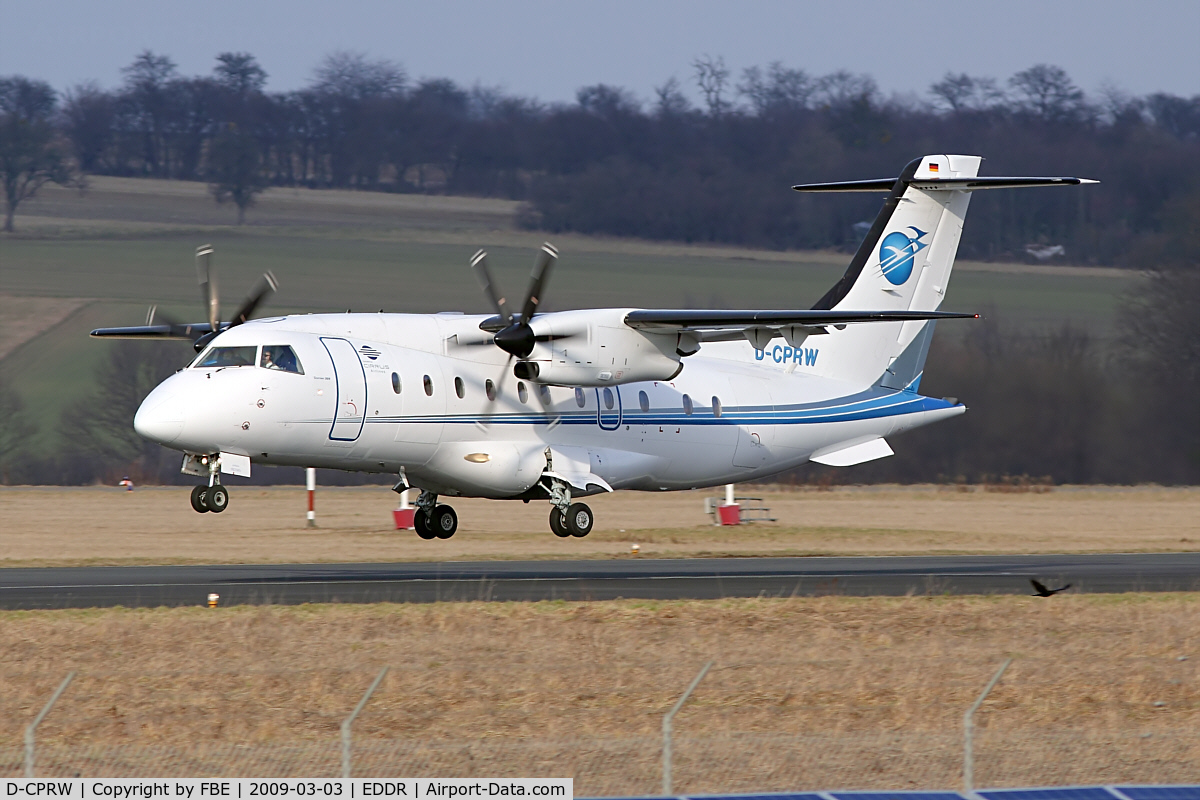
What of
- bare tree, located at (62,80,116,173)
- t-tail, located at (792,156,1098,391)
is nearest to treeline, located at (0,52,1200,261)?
bare tree, located at (62,80,116,173)

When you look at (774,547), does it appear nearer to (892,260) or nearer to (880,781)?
(892,260)

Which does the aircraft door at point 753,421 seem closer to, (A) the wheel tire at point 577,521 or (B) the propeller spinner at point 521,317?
(A) the wheel tire at point 577,521

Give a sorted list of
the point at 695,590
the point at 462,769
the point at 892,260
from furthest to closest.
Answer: the point at 892,260 → the point at 695,590 → the point at 462,769

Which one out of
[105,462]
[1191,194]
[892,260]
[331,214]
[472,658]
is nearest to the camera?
[472,658]

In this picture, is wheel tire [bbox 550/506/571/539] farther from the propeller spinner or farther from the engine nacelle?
the propeller spinner

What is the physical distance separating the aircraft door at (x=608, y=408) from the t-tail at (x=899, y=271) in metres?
5.28

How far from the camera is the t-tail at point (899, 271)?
3162cm

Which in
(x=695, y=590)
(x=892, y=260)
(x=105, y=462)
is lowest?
(x=105, y=462)

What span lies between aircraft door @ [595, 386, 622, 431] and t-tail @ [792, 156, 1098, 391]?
17.3 ft

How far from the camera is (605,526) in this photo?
39688mm

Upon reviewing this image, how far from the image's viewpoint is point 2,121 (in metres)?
85.0

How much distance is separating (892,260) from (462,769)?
22721 mm

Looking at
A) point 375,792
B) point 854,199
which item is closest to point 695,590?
point 375,792

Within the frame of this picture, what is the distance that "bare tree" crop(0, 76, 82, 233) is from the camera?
81.2 metres
